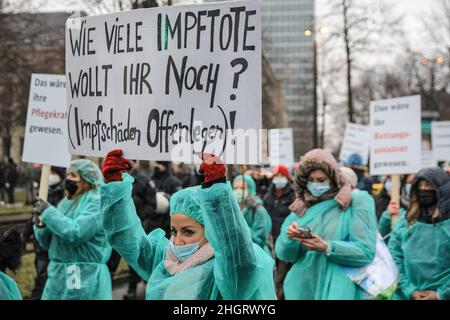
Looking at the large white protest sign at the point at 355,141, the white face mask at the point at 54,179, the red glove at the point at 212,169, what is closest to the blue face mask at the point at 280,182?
the white face mask at the point at 54,179

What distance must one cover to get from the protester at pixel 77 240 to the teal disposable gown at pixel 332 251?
1.60 metres

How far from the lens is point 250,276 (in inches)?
116

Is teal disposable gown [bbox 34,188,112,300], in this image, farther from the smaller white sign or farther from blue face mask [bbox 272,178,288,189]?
the smaller white sign

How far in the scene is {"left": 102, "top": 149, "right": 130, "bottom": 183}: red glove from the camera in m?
3.24

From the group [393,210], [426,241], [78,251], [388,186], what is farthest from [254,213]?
[388,186]

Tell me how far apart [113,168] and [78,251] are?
2850 millimetres

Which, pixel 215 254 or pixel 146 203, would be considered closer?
pixel 215 254

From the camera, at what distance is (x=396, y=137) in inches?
317

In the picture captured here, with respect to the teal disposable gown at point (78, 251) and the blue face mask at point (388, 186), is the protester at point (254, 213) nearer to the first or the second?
the teal disposable gown at point (78, 251)

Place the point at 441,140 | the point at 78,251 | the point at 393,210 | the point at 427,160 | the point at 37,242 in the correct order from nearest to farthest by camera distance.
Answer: the point at 78,251, the point at 393,210, the point at 37,242, the point at 441,140, the point at 427,160

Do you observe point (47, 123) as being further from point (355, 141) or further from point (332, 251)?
point (355, 141)

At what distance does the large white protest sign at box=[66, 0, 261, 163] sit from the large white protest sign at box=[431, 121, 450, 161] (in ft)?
28.3
